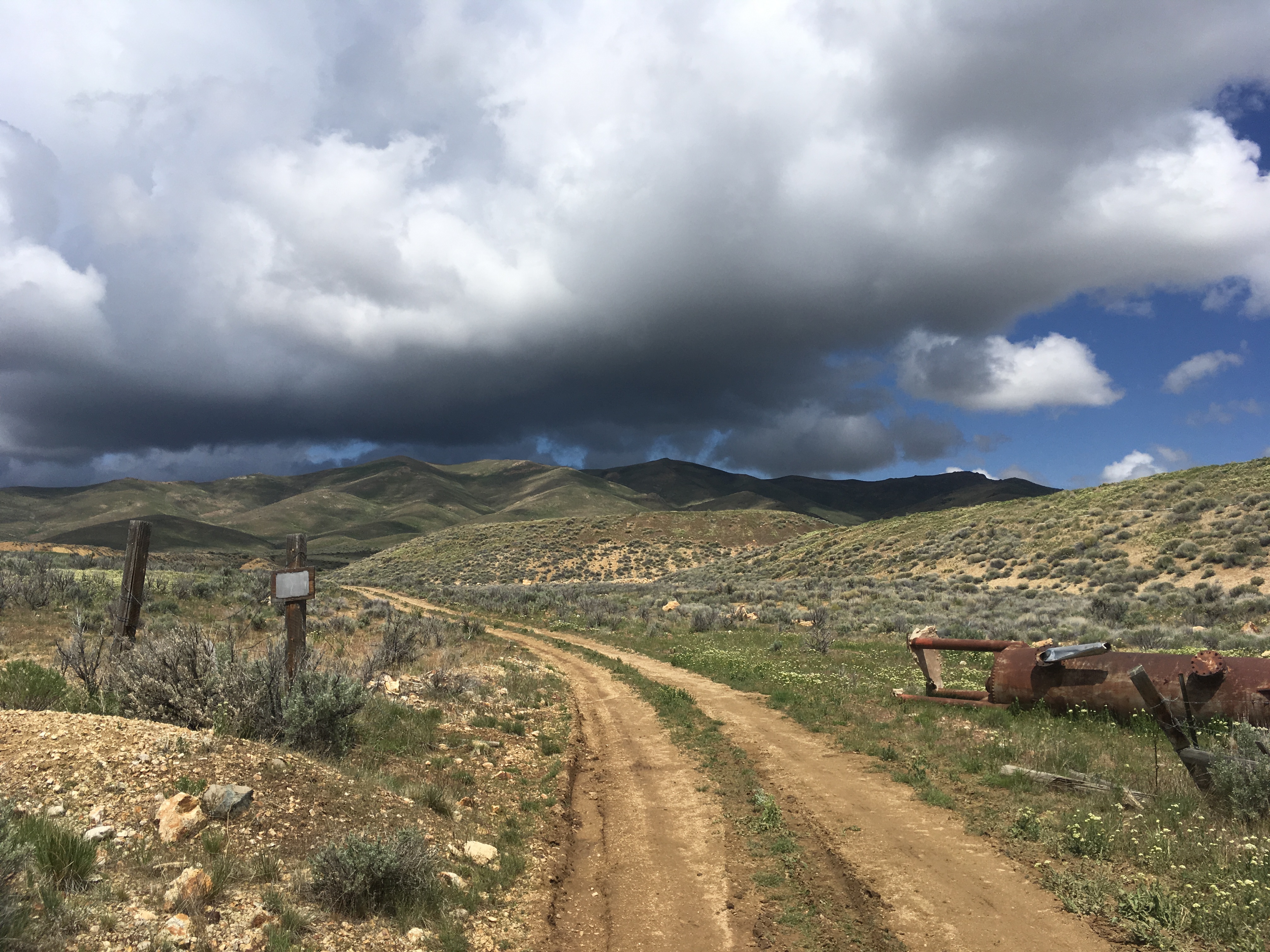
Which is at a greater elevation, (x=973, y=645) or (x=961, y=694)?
(x=973, y=645)

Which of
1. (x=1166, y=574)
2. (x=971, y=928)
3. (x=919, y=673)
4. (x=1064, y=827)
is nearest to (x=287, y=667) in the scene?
(x=971, y=928)

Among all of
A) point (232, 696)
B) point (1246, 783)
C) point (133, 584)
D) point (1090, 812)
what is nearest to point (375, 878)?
point (232, 696)

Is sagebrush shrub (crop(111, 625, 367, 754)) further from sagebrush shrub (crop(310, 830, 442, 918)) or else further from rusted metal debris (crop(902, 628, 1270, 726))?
rusted metal debris (crop(902, 628, 1270, 726))

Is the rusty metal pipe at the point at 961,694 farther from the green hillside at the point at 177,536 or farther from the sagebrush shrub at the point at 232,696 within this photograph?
the green hillside at the point at 177,536

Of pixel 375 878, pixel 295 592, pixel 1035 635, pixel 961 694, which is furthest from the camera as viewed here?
pixel 1035 635

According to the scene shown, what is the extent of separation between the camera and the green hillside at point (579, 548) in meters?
76.1

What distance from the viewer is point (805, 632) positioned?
88.2ft

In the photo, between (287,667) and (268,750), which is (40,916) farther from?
(287,667)

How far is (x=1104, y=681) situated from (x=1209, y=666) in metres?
1.68

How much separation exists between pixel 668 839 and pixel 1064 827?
14.3ft

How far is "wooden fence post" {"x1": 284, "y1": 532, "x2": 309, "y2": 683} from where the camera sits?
9.72 metres

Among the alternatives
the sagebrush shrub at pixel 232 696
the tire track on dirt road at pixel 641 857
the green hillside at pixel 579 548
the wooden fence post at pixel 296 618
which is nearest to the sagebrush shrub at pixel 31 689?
the sagebrush shrub at pixel 232 696

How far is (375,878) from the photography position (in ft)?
18.0

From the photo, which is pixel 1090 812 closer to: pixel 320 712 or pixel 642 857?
pixel 642 857
